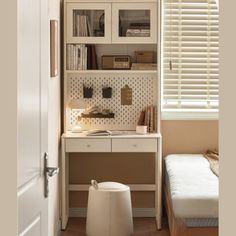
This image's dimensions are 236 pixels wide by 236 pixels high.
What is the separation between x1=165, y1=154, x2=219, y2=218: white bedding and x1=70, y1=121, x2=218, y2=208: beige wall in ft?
1.74

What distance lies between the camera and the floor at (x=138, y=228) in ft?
16.0

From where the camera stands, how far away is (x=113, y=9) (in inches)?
206

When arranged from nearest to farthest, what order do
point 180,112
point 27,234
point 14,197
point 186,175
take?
1. point 14,197
2. point 27,234
3. point 186,175
4. point 180,112

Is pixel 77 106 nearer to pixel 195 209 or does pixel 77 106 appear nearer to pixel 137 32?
pixel 137 32

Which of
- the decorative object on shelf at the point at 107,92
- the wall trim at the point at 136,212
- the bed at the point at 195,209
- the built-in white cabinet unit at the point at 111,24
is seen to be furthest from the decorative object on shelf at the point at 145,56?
the bed at the point at 195,209

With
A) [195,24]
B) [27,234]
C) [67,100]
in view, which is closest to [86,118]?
[67,100]

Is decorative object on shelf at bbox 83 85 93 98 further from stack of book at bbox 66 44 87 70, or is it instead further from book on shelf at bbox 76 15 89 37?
book on shelf at bbox 76 15 89 37

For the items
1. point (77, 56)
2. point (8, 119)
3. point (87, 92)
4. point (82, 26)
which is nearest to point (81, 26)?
point (82, 26)

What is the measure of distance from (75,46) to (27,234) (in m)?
3.27

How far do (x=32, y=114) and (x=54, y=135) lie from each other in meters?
2.39

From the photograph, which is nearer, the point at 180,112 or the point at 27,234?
the point at 27,234

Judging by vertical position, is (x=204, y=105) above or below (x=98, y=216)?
above

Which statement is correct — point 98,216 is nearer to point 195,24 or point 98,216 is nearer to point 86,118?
point 86,118

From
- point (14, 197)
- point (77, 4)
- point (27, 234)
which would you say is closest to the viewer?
point (14, 197)
